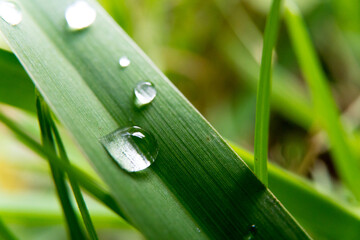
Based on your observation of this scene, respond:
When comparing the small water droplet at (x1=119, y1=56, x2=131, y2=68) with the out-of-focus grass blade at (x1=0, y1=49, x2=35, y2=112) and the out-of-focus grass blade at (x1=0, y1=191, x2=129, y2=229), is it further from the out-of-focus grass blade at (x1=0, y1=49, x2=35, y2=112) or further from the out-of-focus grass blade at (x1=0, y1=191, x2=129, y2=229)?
the out-of-focus grass blade at (x1=0, y1=191, x2=129, y2=229)

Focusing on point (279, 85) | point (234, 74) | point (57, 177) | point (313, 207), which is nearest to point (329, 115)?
point (313, 207)

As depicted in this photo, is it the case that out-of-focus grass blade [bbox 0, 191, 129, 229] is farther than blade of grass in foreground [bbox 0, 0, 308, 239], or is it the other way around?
out-of-focus grass blade [bbox 0, 191, 129, 229]

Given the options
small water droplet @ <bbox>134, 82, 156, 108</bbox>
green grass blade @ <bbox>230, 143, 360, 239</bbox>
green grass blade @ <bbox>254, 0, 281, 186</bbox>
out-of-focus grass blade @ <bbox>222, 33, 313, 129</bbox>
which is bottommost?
green grass blade @ <bbox>230, 143, 360, 239</bbox>

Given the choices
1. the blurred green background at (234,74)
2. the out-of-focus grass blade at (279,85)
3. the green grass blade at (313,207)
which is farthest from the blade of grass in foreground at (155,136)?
the out-of-focus grass blade at (279,85)

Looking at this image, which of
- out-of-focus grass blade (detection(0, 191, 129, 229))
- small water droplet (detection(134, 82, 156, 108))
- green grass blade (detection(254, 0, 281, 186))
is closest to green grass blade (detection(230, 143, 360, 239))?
green grass blade (detection(254, 0, 281, 186))

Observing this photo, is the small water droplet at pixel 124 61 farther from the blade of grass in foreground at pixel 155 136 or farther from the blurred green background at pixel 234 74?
the blurred green background at pixel 234 74

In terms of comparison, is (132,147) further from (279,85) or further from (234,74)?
(234,74)
